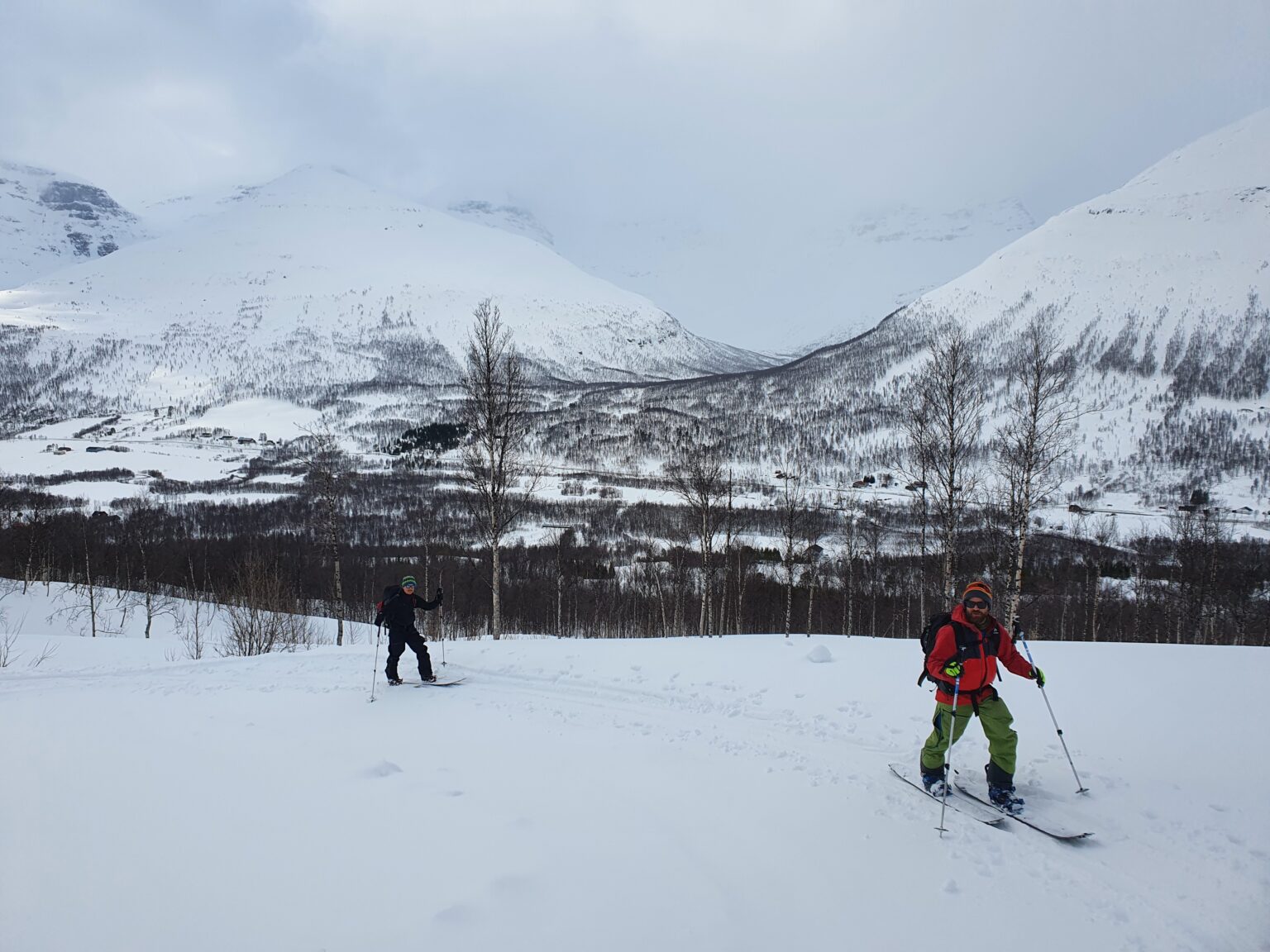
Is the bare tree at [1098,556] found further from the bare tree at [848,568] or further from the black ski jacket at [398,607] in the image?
the black ski jacket at [398,607]

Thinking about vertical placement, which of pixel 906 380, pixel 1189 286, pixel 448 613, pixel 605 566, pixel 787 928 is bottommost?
pixel 448 613

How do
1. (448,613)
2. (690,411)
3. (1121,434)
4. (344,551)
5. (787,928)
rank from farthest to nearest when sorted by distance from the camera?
(690,411), (1121,434), (344,551), (448,613), (787,928)

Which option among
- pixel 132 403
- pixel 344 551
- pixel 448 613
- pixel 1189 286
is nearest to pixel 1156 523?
pixel 448 613

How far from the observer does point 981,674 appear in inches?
227

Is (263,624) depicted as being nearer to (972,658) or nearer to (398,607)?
(398,607)

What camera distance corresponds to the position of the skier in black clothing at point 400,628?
10281mm

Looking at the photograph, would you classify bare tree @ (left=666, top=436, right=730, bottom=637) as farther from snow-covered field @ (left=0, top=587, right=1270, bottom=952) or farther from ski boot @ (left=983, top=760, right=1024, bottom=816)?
ski boot @ (left=983, top=760, right=1024, bottom=816)

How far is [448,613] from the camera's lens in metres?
50.2

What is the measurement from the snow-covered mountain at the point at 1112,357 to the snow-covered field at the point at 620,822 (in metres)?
95.7

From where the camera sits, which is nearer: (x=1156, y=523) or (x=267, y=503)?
(x=1156, y=523)

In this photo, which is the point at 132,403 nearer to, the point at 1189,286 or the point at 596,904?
the point at 596,904

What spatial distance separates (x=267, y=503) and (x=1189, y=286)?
21375 centimetres

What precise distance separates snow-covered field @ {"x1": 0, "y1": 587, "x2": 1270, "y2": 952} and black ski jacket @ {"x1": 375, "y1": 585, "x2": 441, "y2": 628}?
127 cm

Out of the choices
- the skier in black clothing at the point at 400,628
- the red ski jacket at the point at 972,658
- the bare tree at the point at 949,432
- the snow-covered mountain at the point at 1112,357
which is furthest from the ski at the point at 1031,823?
the snow-covered mountain at the point at 1112,357
